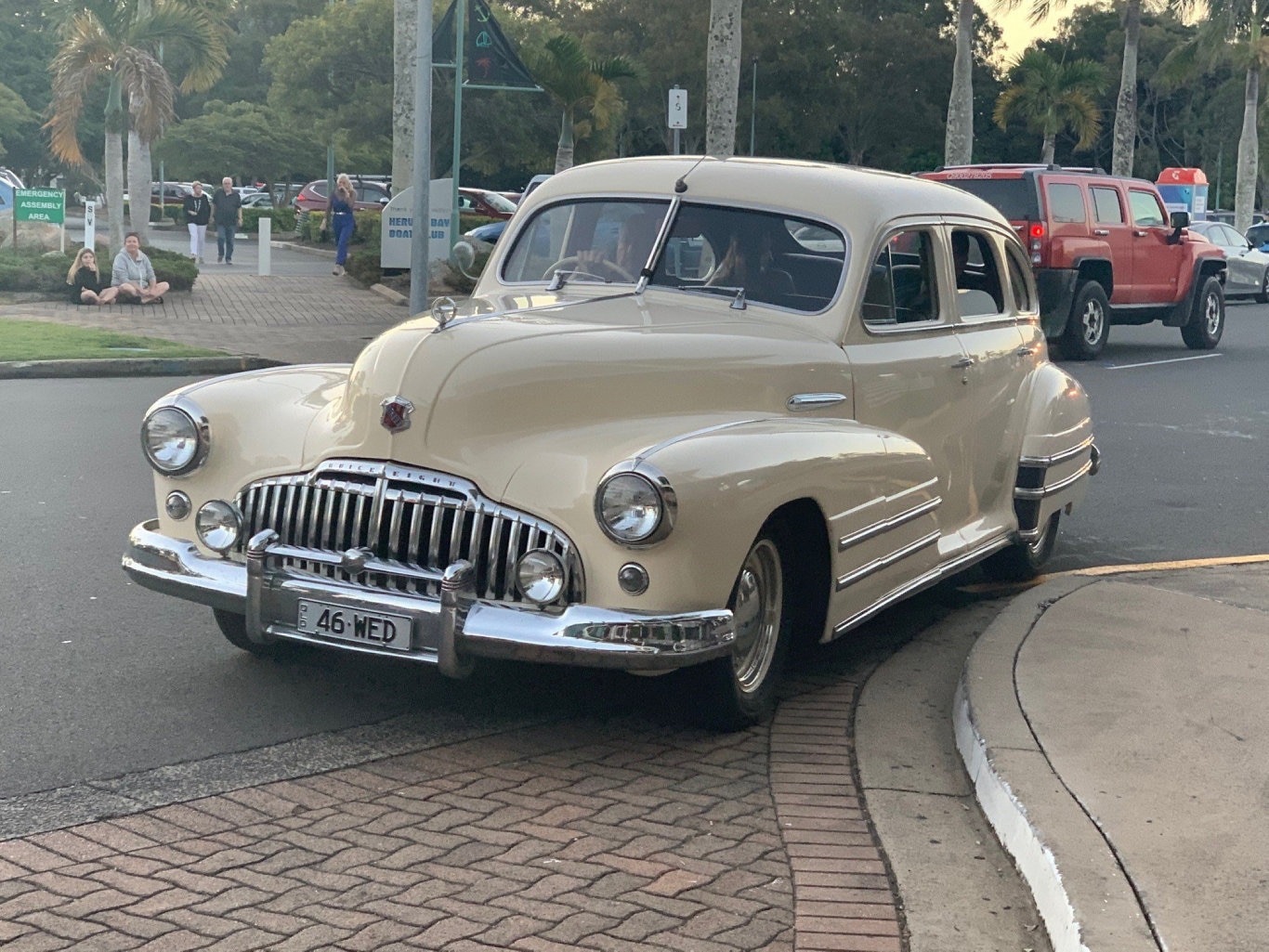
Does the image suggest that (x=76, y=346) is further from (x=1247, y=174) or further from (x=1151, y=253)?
(x=1247, y=174)

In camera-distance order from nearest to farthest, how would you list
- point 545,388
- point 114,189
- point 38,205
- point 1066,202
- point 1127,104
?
point 545,388
point 1066,202
point 38,205
point 114,189
point 1127,104

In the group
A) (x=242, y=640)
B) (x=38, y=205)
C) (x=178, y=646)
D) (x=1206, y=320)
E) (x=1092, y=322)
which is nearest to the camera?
(x=242, y=640)

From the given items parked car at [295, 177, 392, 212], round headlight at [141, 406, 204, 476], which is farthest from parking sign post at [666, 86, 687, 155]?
parked car at [295, 177, 392, 212]

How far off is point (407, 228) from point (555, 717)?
13195 millimetres

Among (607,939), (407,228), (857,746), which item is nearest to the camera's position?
(607,939)

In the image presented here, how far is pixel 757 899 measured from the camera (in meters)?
4.05

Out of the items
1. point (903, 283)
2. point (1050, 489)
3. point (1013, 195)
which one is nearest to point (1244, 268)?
point (1013, 195)

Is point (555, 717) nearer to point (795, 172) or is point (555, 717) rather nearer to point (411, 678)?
point (411, 678)

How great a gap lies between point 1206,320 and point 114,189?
16.1 metres

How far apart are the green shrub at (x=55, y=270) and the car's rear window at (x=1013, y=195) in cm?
1130

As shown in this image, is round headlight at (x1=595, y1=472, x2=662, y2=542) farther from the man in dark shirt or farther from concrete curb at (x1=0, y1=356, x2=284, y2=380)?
the man in dark shirt

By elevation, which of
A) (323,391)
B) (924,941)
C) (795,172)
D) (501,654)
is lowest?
(924,941)

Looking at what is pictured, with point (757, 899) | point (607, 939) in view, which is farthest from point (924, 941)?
point (607, 939)

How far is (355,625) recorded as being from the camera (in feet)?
16.0
